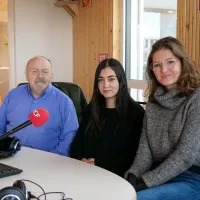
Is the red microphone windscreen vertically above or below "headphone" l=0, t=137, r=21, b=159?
above

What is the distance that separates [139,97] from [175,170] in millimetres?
2059

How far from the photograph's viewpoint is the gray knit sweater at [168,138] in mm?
1664

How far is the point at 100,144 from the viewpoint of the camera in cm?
206

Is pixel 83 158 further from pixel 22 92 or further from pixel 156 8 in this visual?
pixel 156 8

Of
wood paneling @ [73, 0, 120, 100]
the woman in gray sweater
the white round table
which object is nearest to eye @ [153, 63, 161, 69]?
the woman in gray sweater

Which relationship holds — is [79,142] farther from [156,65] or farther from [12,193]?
[12,193]

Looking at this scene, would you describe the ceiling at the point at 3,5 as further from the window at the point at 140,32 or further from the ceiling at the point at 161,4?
the ceiling at the point at 161,4

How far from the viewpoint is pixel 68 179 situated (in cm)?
129

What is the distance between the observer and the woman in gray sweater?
5.43 feet

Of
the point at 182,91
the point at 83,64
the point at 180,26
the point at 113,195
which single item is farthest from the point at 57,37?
the point at 113,195

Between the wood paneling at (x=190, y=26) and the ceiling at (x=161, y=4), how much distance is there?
0.25 meters

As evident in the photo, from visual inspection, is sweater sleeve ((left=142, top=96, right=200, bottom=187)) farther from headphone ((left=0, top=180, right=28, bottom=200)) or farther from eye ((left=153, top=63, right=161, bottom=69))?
headphone ((left=0, top=180, right=28, bottom=200))

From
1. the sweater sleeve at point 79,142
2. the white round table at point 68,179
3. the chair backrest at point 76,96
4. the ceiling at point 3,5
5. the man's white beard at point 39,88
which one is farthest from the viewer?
the ceiling at point 3,5

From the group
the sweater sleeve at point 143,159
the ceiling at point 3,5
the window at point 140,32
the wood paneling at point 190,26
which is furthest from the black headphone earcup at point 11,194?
the ceiling at point 3,5
